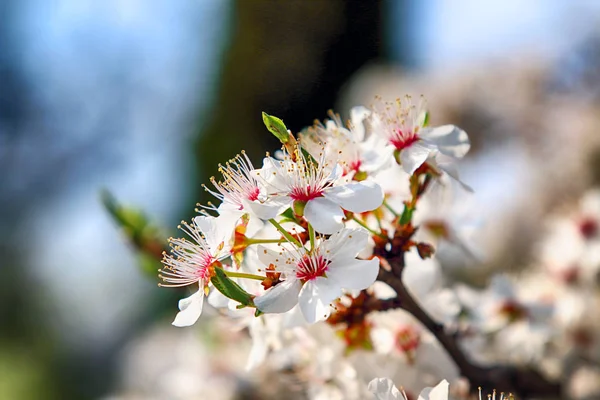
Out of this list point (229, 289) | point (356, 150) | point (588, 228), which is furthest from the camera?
point (588, 228)

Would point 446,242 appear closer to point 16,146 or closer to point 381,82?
point 381,82

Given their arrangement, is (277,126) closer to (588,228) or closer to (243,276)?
(243,276)

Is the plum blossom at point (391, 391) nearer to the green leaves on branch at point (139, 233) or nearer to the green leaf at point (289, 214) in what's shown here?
the green leaf at point (289, 214)

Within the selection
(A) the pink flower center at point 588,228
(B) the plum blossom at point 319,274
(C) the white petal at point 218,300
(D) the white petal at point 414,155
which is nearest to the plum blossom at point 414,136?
(D) the white petal at point 414,155

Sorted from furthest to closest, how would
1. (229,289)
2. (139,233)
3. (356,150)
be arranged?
(139,233) < (356,150) < (229,289)

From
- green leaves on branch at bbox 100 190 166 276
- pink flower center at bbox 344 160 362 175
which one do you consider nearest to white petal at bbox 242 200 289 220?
pink flower center at bbox 344 160 362 175

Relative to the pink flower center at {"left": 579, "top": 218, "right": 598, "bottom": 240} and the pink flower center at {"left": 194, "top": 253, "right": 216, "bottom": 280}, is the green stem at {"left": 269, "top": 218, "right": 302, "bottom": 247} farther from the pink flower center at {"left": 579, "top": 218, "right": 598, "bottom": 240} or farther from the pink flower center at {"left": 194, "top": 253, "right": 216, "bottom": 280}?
the pink flower center at {"left": 579, "top": 218, "right": 598, "bottom": 240}

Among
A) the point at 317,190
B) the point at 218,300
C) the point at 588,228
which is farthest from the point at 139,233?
the point at 588,228
